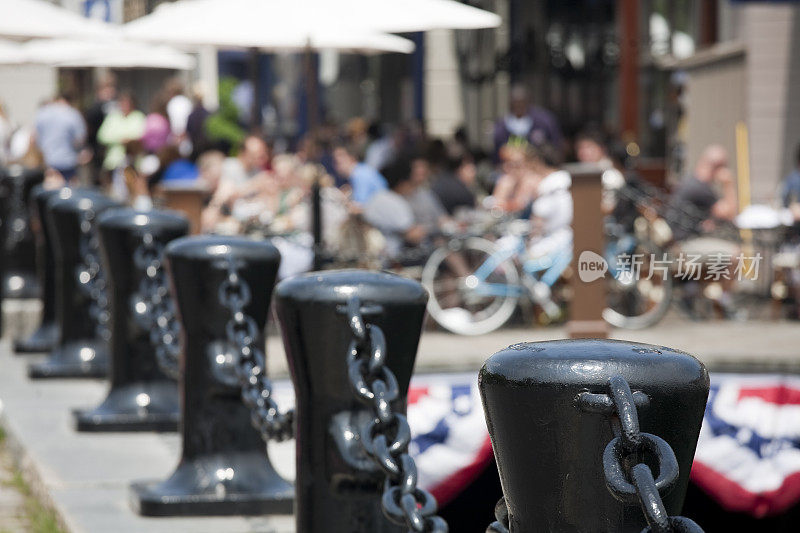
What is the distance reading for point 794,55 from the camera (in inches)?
600

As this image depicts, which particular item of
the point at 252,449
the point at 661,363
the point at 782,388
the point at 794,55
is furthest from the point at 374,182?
the point at 661,363

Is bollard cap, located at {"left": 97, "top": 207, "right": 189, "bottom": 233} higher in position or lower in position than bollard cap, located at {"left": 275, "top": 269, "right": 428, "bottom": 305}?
lower

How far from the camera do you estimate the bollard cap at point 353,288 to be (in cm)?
359

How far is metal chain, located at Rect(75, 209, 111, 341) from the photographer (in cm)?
820

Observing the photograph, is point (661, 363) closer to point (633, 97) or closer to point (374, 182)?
point (374, 182)

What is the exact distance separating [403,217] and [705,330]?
2766 mm

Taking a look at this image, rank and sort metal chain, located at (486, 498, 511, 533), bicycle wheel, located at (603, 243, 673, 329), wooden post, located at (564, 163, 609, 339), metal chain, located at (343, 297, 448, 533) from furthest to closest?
bicycle wheel, located at (603, 243, 673, 329) → wooden post, located at (564, 163, 609, 339) → metal chain, located at (343, 297, 448, 533) → metal chain, located at (486, 498, 511, 533)

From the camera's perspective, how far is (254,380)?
14.6ft

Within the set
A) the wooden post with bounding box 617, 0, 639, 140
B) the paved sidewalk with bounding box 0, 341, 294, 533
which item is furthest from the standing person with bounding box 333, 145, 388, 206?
the paved sidewalk with bounding box 0, 341, 294, 533

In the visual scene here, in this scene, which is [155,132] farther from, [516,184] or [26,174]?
[26,174]

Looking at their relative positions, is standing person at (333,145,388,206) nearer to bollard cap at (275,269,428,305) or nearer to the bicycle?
the bicycle

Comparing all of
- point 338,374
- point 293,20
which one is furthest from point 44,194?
point 338,374

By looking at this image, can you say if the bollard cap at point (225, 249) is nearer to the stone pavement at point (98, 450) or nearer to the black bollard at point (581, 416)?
the stone pavement at point (98, 450)

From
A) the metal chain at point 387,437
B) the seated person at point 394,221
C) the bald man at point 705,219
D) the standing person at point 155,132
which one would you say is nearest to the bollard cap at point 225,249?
the metal chain at point 387,437
